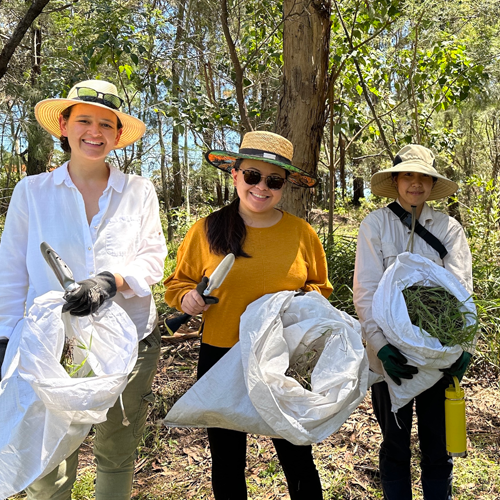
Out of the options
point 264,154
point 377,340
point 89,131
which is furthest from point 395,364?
point 89,131

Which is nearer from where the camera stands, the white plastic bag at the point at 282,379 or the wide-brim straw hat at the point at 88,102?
the white plastic bag at the point at 282,379

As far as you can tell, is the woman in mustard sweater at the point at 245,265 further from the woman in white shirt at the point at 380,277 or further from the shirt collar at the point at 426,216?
the shirt collar at the point at 426,216

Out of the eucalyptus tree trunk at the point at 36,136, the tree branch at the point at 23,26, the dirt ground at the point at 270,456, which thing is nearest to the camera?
the dirt ground at the point at 270,456

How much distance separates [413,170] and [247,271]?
3.06 ft

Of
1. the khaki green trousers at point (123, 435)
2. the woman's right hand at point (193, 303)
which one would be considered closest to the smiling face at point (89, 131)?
the woman's right hand at point (193, 303)

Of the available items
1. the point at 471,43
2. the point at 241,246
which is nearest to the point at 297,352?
the point at 241,246

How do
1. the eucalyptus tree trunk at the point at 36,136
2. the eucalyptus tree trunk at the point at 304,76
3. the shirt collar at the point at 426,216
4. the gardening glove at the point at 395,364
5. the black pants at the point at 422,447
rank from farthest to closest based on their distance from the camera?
1. the eucalyptus tree trunk at the point at 36,136
2. the eucalyptus tree trunk at the point at 304,76
3. the shirt collar at the point at 426,216
4. the black pants at the point at 422,447
5. the gardening glove at the point at 395,364

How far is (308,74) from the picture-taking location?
3439 millimetres

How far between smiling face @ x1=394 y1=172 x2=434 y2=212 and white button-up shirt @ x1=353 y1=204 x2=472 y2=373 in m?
0.07

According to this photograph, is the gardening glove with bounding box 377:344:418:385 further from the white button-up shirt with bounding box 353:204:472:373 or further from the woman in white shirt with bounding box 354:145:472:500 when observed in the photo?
the white button-up shirt with bounding box 353:204:472:373

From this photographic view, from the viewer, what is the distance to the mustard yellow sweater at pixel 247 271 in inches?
80.7

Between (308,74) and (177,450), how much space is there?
2774 millimetres

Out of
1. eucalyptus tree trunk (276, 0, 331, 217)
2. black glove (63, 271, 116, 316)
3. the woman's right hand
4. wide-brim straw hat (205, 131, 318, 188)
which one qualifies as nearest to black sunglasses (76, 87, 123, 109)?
wide-brim straw hat (205, 131, 318, 188)

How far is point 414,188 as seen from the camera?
7.70 ft
